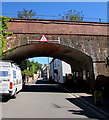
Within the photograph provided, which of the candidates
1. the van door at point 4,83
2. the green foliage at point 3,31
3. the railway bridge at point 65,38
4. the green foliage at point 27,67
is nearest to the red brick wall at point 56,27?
the railway bridge at point 65,38

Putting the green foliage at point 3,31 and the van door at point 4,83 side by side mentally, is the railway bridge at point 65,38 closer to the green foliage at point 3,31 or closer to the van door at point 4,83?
the green foliage at point 3,31

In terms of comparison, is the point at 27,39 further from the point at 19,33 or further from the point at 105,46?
the point at 105,46

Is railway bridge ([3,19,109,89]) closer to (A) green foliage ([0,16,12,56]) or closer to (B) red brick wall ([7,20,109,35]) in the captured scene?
(B) red brick wall ([7,20,109,35])

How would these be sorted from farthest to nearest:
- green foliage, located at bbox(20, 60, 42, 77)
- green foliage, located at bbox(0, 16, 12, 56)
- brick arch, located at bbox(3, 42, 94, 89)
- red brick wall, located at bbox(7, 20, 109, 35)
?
1. green foliage, located at bbox(20, 60, 42, 77)
2. brick arch, located at bbox(3, 42, 94, 89)
3. red brick wall, located at bbox(7, 20, 109, 35)
4. green foliage, located at bbox(0, 16, 12, 56)

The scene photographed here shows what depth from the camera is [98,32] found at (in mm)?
15242

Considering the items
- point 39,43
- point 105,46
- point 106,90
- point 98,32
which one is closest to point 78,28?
point 98,32

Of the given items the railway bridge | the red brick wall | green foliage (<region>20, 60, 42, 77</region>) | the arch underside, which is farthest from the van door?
green foliage (<region>20, 60, 42, 77</region>)

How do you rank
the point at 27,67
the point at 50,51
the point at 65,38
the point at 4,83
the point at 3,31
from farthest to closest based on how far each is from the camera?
the point at 27,67, the point at 50,51, the point at 65,38, the point at 3,31, the point at 4,83

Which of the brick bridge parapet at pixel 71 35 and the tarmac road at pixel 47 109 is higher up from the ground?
the brick bridge parapet at pixel 71 35

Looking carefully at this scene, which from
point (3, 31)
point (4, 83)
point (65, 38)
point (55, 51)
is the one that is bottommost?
point (4, 83)

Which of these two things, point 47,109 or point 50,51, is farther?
point 50,51

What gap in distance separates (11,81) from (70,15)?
81.1 ft

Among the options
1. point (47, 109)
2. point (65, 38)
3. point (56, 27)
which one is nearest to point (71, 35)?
point (65, 38)

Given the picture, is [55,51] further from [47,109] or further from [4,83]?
[47,109]
